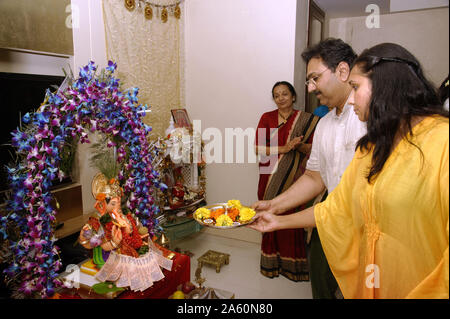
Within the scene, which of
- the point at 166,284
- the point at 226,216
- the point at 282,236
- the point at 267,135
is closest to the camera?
the point at 226,216

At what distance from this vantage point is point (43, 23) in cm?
231

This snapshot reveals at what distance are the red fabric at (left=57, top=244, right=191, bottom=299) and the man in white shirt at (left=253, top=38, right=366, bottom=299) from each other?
25.3 inches

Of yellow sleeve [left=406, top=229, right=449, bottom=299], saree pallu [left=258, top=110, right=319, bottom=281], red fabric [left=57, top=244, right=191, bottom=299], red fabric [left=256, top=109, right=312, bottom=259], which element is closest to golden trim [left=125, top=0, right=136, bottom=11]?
red fabric [left=256, top=109, right=312, bottom=259]

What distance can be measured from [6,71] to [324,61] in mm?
1981

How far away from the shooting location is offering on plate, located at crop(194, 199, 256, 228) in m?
1.92

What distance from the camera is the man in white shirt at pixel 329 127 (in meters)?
2.06

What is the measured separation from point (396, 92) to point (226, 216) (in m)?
1.17

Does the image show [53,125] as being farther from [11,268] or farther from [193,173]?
[193,173]

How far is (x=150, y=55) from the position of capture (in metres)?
3.47

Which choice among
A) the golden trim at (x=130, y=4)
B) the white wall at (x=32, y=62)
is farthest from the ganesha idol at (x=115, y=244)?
the golden trim at (x=130, y=4)

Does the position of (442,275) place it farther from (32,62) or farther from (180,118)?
(180,118)

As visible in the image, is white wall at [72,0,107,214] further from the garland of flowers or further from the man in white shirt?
the man in white shirt

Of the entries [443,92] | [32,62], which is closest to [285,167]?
[443,92]
